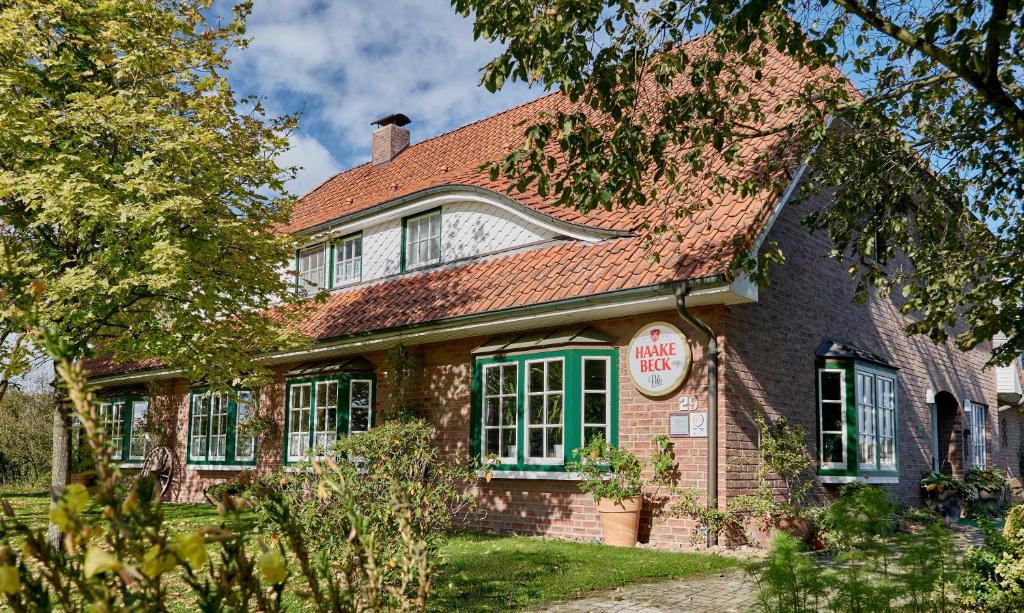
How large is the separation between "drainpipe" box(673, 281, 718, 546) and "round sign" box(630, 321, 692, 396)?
32 centimetres

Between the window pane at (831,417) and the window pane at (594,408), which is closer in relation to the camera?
the window pane at (594,408)

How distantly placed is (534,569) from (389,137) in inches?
589

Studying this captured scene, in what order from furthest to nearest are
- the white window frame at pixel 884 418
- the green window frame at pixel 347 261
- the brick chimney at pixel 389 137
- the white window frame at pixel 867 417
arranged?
the brick chimney at pixel 389 137
the green window frame at pixel 347 261
the white window frame at pixel 884 418
the white window frame at pixel 867 417

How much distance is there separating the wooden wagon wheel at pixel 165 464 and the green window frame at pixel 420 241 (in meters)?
8.00

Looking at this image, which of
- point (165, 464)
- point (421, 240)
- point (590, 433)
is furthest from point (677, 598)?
point (165, 464)

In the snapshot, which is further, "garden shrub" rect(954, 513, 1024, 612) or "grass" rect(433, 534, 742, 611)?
"grass" rect(433, 534, 742, 611)

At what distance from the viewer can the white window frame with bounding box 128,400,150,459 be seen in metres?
19.5

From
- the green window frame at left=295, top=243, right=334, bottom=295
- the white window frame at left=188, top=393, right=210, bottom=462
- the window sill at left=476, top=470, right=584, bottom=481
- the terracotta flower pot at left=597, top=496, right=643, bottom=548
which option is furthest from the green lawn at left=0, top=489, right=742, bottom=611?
the white window frame at left=188, top=393, right=210, bottom=462

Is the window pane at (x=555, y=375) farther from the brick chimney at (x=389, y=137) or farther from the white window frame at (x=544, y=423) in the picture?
the brick chimney at (x=389, y=137)

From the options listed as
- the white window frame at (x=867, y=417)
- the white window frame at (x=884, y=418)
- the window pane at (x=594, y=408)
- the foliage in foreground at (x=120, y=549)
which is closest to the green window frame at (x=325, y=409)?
the window pane at (x=594, y=408)

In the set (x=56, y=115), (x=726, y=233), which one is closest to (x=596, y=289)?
(x=726, y=233)

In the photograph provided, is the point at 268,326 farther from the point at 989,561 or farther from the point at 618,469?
the point at 989,561

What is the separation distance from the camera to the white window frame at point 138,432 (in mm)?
19491

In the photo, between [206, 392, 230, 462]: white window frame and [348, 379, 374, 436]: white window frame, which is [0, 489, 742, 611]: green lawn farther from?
[206, 392, 230, 462]: white window frame
